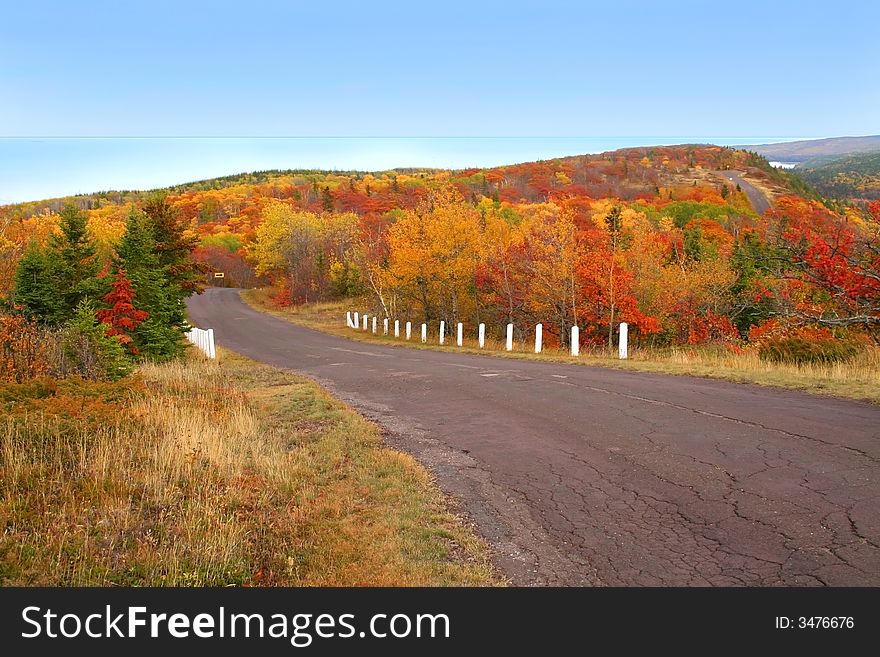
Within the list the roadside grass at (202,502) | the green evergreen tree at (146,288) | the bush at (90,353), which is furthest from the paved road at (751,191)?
the roadside grass at (202,502)

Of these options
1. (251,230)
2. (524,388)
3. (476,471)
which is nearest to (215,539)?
(476,471)

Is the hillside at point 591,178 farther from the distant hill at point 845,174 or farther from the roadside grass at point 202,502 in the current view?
the roadside grass at point 202,502

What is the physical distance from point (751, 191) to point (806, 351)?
13659 centimetres

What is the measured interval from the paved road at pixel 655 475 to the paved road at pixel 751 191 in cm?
10232

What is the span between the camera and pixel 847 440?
7520 millimetres

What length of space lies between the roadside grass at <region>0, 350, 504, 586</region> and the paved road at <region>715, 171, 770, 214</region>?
107074mm

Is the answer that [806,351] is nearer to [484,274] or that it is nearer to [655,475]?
[655,475]

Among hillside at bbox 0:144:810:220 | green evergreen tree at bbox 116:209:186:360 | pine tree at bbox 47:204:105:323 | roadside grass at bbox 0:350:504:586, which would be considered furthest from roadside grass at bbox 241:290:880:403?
hillside at bbox 0:144:810:220

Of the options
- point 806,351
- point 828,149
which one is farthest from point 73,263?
point 828,149

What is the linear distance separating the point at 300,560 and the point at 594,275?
2463 centimetres

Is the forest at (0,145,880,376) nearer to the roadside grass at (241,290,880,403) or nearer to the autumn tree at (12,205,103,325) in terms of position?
the autumn tree at (12,205,103,325)

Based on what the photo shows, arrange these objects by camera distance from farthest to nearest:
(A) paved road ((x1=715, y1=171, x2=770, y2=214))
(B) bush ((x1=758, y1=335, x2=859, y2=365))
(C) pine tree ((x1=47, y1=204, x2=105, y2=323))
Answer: (A) paved road ((x1=715, y1=171, x2=770, y2=214)), (C) pine tree ((x1=47, y1=204, x2=105, y2=323)), (B) bush ((x1=758, y1=335, x2=859, y2=365))

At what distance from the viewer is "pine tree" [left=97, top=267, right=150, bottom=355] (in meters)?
18.4

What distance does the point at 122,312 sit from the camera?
18594mm
